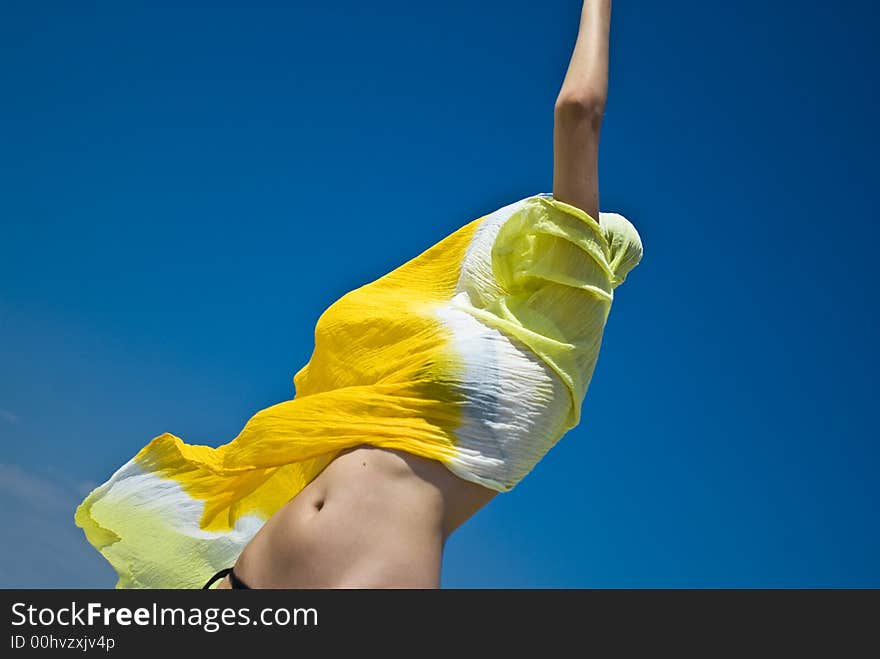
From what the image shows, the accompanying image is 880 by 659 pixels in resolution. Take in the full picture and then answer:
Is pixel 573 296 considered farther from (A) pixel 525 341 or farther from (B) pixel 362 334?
(B) pixel 362 334

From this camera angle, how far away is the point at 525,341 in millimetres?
2160

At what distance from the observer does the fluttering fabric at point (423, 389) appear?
211cm

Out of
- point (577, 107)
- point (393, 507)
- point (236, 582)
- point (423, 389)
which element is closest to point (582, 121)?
point (577, 107)

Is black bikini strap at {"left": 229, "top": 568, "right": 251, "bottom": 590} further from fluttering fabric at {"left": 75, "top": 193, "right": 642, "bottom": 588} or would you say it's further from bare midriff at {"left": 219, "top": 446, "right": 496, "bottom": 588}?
fluttering fabric at {"left": 75, "top": 193, "right": 642, "bottom": 588}

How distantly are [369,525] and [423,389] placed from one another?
33cm

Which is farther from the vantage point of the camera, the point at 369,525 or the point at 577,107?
the point at 577,107

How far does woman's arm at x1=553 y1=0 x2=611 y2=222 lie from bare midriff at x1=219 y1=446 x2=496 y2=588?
2.26 feet

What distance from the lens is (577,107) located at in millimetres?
2072

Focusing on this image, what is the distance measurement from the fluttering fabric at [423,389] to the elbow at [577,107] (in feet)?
0.67

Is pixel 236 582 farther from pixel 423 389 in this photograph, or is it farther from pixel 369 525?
pixel 423 389

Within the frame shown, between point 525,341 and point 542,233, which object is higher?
point 542,233

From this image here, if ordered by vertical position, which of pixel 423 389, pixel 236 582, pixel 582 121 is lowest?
pixel 236 582
